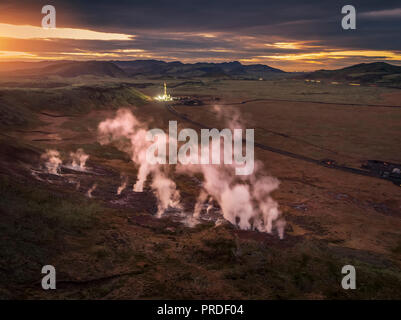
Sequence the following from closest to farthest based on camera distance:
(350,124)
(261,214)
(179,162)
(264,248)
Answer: (264,248)
(261,214)
(179,162)
(350,124)

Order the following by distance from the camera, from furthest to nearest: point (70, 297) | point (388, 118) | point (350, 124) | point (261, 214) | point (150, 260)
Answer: point (388, 118), point (350, 124), point (261, 214), point (150, 260), point (70, 297)

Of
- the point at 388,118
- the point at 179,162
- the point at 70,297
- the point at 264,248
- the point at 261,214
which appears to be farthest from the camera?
the point at 388,118

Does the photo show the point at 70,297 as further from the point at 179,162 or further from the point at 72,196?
the point at 179,162

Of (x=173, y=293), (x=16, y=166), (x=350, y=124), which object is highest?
(x=350, y=124)

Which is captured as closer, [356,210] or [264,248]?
[264,248]

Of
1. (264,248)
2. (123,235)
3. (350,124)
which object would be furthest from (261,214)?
(350,124)

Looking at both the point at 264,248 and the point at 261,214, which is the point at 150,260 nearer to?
the point at 264,248

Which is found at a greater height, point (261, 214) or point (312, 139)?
point (312, 139)

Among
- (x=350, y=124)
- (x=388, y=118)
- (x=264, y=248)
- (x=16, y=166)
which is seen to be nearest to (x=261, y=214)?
(x=264, y=248)

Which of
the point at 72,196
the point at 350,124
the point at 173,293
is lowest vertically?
the point at 173,293
